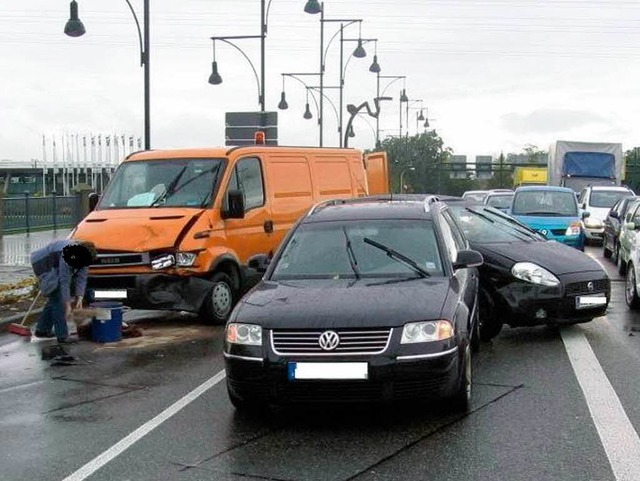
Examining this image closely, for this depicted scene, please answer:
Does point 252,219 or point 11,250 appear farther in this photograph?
point 11,250

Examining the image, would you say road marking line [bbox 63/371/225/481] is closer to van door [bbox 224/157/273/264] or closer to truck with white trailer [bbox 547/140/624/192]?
van door [bbox 224/157/273/264]

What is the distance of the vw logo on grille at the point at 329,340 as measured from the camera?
18.7ft

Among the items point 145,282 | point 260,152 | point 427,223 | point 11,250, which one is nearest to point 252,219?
point 260,152

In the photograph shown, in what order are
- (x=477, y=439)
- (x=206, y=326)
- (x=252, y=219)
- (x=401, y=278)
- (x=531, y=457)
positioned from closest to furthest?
1. (x=531, y=457)
2. (x=477, y=439)
3. (x=401, y=278)
4. (x=206, y=326)
5. (x=252, y=219)

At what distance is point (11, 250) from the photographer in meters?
21.0

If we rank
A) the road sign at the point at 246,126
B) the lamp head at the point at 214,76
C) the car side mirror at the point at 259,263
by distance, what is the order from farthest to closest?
the lamp head at the point at 214,76 → the road sign at the point at 246,126 → the car side mirror at the point at 259,263

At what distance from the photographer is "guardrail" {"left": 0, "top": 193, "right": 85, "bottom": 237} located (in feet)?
83.5

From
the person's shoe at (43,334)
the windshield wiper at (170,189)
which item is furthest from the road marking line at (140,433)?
the windshield wiper at (170,189)

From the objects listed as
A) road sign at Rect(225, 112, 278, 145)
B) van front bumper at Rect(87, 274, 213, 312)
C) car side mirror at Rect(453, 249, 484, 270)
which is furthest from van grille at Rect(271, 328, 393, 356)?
road sign at Rect(225, 112, 278, 145)

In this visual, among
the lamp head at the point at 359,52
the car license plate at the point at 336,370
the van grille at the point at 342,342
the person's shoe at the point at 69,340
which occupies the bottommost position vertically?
the person's shoe at the point at 69,340

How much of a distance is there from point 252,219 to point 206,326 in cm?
171

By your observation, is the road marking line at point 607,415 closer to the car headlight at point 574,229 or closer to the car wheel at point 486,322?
the car wheel at point 486,322

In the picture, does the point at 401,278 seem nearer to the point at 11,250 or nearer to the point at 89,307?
the point at 89,307

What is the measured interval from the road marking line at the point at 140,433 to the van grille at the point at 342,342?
1.13 m
